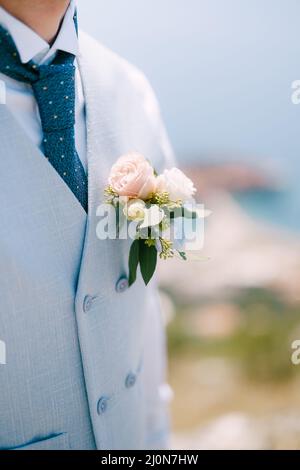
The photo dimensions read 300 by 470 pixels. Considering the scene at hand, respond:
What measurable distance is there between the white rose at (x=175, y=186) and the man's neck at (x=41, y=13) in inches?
15.2

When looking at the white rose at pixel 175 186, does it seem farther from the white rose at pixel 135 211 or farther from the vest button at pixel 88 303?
the vest button at pixel 88 303

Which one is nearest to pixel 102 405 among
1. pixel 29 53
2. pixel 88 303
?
pixel 88 303

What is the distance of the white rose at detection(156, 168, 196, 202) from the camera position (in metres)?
1.40

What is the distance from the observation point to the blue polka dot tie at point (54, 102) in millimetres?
1307

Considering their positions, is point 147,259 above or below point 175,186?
below

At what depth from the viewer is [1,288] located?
129 centimetres

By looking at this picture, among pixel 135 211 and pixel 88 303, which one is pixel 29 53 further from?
pixel 88 303

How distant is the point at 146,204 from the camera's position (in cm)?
139

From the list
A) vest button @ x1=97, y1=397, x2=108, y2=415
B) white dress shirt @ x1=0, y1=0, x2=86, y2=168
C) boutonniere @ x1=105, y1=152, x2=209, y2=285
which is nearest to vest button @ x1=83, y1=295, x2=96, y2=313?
boutonniere @ x1=105, y1=152, x2=209, y2=285

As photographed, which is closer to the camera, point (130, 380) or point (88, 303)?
point (88, 303)

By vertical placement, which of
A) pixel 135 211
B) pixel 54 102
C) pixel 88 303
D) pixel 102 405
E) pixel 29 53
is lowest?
pixel 102 405

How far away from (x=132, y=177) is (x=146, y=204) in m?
0.08

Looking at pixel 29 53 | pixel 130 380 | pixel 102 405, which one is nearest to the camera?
pixel 29 53
